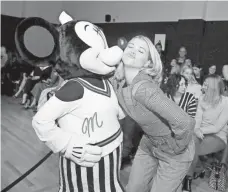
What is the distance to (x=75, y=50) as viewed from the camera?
1.30 meters

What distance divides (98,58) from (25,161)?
215cm

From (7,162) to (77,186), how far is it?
1.91 meters

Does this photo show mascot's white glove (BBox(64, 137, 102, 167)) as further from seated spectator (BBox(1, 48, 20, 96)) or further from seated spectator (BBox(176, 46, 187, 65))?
seated spectator (BBox(1, 48, 20, 96))

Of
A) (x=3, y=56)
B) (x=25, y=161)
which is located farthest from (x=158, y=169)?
(x=3, y=56)

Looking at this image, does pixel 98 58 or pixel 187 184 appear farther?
pixel 187 184

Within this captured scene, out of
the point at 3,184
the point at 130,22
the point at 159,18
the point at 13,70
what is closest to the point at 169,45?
the point at 159,18

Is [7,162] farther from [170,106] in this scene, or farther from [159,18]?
[159,18]

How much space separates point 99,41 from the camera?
4.46 feet

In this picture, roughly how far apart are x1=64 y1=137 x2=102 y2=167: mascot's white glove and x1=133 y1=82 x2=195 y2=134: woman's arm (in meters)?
0.34

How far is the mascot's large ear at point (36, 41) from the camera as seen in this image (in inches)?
56.4

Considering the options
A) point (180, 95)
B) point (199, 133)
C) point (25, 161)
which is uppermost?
point (180, 95)

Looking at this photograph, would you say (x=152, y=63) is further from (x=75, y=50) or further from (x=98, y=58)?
(x=75, y=50)

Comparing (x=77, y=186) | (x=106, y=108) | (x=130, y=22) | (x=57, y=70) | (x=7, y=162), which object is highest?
(x=130, y=22)

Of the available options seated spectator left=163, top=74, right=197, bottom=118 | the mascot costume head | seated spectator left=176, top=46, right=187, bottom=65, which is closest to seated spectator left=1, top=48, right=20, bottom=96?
seated spectator left=176, top=46, right=187, bottom=65
